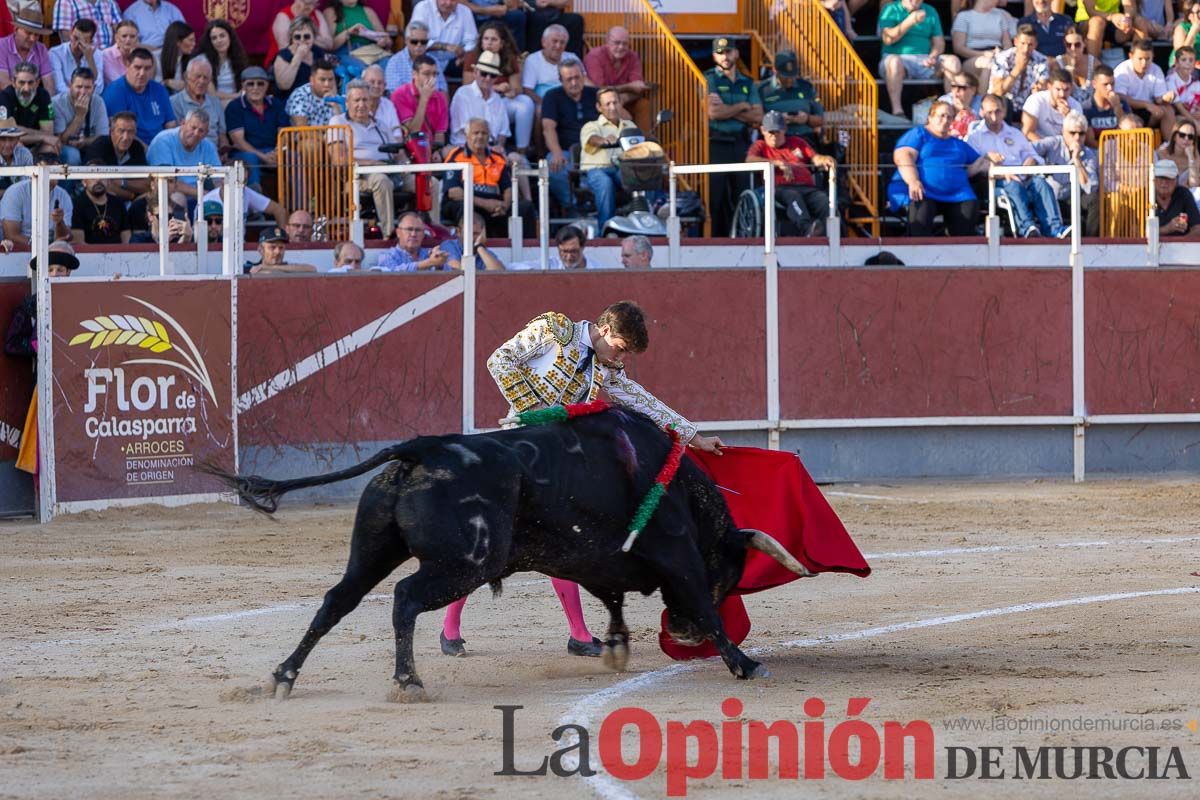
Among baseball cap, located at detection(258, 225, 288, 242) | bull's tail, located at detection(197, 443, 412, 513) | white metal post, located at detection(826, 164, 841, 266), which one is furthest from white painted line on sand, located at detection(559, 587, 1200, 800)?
white metal post, located at detection(826, 164, 841, 266)

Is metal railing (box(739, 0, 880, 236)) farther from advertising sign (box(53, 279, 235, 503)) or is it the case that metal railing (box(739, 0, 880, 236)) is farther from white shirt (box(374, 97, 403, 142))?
advertising sign (box(53, 279, 235, 503))

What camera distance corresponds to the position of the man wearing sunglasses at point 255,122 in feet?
46.6

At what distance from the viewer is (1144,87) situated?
18000 mm

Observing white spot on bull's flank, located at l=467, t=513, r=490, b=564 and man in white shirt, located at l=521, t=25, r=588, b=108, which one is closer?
white spot on bull's flank, located at l=467, t=513, r=490, b=564

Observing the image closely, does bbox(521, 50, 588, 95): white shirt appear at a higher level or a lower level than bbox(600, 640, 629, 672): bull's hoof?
higher

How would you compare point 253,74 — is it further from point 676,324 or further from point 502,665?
point 502,665

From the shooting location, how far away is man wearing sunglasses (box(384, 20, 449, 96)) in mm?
15234

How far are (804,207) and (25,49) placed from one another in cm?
616

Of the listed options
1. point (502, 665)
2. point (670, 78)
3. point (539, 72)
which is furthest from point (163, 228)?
point (670, 78)

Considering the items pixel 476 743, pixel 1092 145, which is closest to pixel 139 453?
pixel 476 743

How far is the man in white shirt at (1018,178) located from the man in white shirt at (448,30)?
442 cm

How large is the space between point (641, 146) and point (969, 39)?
4.98m

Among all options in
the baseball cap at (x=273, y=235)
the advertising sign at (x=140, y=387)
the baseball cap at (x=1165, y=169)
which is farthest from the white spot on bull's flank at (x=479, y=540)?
the baseball cap at (x=1165, y=169)

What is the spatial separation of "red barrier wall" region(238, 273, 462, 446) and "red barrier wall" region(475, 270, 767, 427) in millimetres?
291
